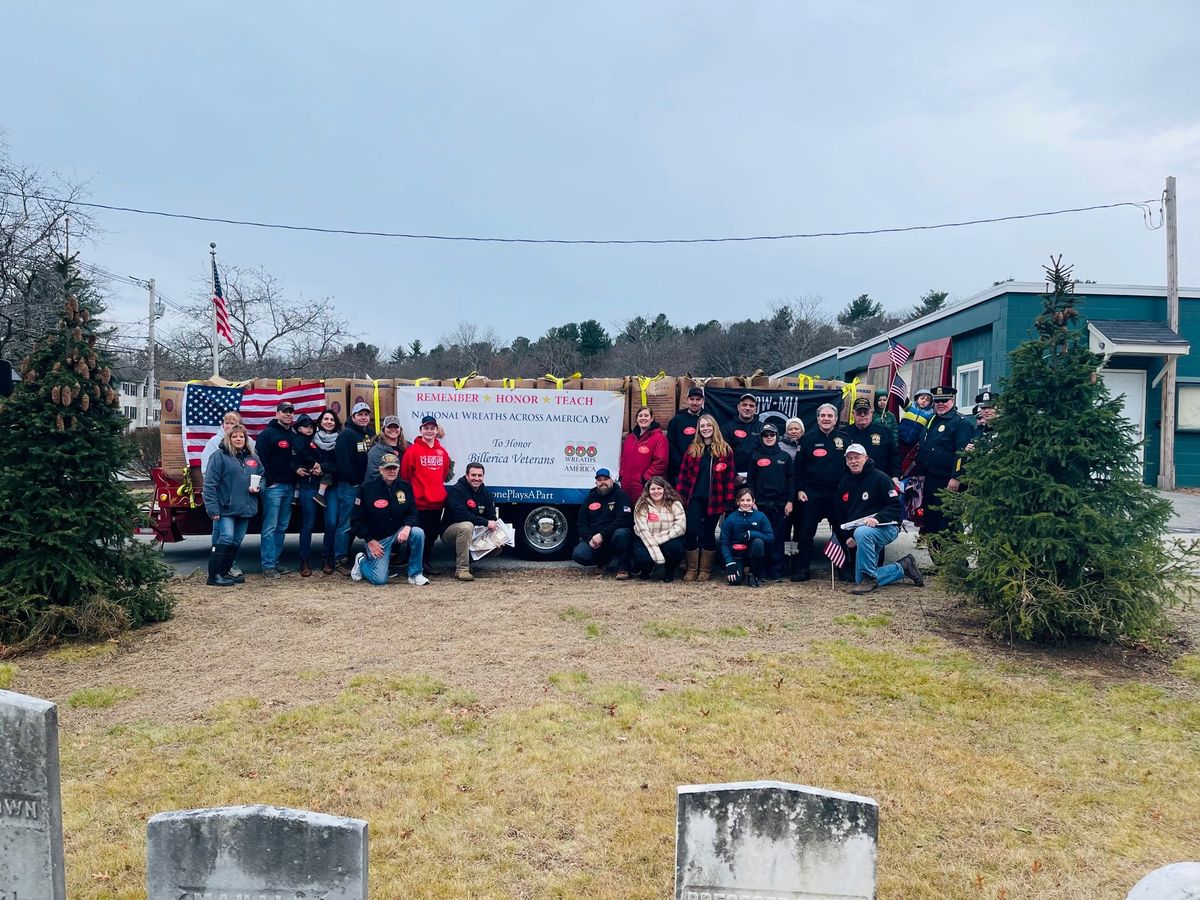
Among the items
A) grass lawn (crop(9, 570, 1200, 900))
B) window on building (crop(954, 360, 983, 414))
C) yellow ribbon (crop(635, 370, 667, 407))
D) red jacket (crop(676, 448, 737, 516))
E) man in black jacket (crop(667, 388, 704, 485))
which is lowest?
grass lawn (crop(9, 570, 1200, 900))

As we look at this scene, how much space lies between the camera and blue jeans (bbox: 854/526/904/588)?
27.0 ft

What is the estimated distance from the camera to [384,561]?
27.7 ft

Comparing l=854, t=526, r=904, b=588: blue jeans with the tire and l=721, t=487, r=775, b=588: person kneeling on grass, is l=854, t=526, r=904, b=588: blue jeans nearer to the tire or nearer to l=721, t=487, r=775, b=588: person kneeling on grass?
l=721, t=487, r=775, b=588: person kneeling on grass

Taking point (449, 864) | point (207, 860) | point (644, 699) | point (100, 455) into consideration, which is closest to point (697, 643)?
point (644, 699)

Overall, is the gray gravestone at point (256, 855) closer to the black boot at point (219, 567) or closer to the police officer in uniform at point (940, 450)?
the black boot at point (219, 567)

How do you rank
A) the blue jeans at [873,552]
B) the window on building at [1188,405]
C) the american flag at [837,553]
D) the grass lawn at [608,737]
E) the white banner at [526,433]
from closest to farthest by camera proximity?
the grass lawn at [608,737], the blue jeans at [873,552], the american flag at [837,553], the white banner at [526,433], the window on building at [1188,405]

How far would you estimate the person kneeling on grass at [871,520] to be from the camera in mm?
8227

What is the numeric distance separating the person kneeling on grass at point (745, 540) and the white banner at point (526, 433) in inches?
68.8

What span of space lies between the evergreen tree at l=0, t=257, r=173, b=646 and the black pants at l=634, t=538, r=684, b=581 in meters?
4.58

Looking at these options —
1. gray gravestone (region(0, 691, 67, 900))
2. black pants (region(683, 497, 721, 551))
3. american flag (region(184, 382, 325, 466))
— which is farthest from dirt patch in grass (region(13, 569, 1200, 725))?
gray gravestone (region(0, 691, 67, 900))

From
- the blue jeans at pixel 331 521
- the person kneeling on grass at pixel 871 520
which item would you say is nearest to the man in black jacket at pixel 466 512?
the blue jeans at pixel 331 521

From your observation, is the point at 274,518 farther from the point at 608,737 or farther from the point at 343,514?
the point at 608,737

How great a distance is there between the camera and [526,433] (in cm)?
972

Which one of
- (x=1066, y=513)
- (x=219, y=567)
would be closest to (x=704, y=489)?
(x=1066, y=513)
